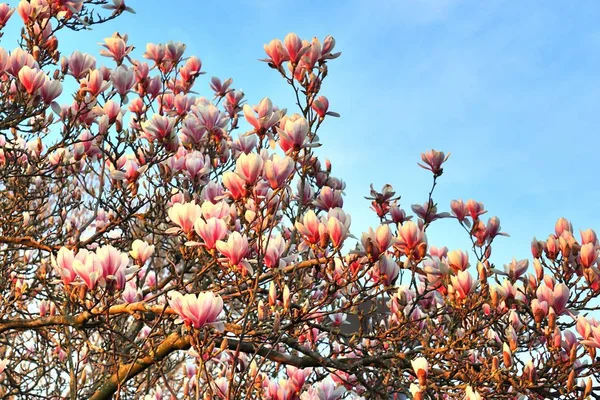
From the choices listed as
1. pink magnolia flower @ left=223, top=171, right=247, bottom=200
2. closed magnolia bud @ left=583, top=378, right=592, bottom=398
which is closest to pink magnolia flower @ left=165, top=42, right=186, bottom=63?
pink magnolia flower @ left=223, top=171, right=247, bottom=200

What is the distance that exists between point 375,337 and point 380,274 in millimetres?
450

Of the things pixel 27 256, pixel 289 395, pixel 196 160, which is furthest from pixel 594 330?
pixel 27 256

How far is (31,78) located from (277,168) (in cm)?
172

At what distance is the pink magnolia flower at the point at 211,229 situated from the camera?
2.41 m

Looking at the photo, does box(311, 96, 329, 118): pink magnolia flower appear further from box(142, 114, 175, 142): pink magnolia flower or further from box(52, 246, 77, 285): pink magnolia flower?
box(52, 246, 77, 285): pink magnolia flower

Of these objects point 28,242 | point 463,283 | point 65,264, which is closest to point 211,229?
point 65,264

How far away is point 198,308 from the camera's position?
2.19 m

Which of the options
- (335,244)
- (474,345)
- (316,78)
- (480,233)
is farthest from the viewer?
(480,233)

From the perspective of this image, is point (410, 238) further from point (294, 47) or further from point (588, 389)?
point (294, 47)

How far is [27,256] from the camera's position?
5.48 metres

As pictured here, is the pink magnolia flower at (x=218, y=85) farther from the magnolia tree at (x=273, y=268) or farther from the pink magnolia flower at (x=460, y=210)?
the pink magnolia flower at (x=460, y=210)

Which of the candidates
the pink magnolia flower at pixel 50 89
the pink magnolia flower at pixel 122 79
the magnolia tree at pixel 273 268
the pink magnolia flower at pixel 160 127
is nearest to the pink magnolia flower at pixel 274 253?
the magnolia tree at pixel 273 268

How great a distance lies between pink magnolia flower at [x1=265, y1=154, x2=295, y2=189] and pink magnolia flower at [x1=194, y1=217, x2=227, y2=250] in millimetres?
284

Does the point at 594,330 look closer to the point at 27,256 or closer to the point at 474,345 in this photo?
the point at 474,345
